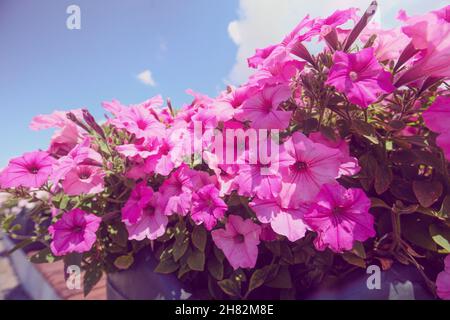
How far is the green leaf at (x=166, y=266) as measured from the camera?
0.70 metres

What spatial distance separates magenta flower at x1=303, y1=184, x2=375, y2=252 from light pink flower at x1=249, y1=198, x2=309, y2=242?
0.02 meters

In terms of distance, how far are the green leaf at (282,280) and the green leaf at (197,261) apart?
6.2 inches

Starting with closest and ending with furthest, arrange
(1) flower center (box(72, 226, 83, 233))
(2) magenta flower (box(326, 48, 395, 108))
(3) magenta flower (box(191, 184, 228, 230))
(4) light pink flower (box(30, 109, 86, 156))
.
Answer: (2) magenta flower (box(326, 48, 395, 108)) → (3) magenta flower (box(191, 184, 228, 230)) → (1) flower center (box(72, 226, 83, 233)) → (4) light pink flower (box(30, 109, 86, 156))

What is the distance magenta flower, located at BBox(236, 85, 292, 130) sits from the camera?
564 mm

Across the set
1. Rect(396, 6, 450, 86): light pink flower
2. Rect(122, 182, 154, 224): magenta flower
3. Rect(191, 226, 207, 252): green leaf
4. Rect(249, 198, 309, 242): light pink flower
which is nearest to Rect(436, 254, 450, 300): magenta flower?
Rect(249, 198, 309, 242): light pink flower

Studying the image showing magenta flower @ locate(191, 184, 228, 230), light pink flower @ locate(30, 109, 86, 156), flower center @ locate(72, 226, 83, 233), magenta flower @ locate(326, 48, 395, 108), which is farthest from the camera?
light pink flower @ locate(30, 109, 86, 156)

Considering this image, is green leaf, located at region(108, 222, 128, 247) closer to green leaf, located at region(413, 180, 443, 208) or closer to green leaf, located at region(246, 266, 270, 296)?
green leaf, located at region(246, 266, 270, 296)

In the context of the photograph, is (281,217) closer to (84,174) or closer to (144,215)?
(144,215)

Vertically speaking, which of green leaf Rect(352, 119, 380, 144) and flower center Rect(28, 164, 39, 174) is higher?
green leaf Rect(352, 119, 380, 144)

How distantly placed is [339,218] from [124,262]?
0.56 meters

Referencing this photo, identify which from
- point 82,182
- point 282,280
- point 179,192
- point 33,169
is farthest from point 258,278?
point 33,169

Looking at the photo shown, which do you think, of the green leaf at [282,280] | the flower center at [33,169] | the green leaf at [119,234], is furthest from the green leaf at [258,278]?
the flower center at [33,169]

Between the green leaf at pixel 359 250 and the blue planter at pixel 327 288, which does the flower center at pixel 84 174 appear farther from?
the green leaf at pixel 359 250

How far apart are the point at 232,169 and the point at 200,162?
0.57ft
